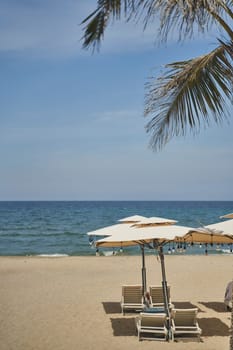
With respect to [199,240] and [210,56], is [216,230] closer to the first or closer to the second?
[199,240]

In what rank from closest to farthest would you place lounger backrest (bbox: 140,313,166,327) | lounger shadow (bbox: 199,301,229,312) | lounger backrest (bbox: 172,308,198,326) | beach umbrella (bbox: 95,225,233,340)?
beach umbrella (bbox: 95,225,233,340)
lounger backrest (bbox: 140,313,166,327)
lounger backrest (bbox: 172,308,198,326)
lounger shadow (bbox: 199,301,229,312)

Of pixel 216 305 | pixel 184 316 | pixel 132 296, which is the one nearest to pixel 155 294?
pixel 132 296

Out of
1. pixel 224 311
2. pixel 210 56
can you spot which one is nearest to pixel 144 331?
pixel 224 311

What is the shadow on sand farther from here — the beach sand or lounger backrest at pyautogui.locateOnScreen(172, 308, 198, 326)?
lounger backrest at pyautogui.locateOnScreen(172, 308, 198, 326)

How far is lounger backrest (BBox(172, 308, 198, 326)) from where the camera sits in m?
8.21

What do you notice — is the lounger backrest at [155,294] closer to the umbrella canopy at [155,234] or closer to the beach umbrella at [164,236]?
the beach umbrella at [164,236]

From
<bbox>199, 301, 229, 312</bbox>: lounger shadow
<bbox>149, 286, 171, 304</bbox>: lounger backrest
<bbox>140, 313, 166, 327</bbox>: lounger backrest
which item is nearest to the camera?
<bbox>140, 313, 166, 327</bbox>: lounger backrest

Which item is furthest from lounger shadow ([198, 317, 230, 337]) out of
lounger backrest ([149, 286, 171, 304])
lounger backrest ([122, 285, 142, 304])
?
lounger backrest ([122, 285, 142, 304])

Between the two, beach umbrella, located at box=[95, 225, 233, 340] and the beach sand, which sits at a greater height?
beach umbrella, located at box=[95, 225, 233, 340]

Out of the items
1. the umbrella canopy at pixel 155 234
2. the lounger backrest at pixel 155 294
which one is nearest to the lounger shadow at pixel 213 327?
the lounger backrest at pixel 155 294

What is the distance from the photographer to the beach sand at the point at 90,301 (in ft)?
26.7

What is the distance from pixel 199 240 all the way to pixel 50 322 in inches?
133

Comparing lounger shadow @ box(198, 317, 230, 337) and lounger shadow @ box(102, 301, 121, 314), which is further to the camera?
lounger shadow @ box(102, 301, 121, 314)

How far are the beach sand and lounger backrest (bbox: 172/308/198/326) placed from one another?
1.18ft
